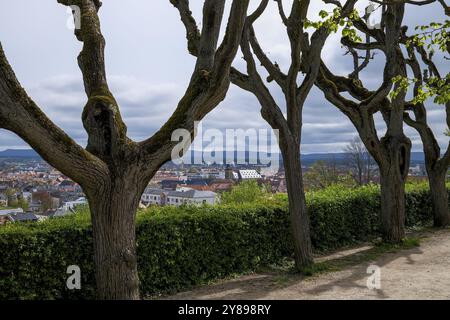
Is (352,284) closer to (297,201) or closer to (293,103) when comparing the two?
(297,201)

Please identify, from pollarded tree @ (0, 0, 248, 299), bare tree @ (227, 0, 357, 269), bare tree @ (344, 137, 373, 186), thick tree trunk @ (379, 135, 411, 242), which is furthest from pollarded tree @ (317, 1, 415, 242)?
bare tree @ (344, 137, 373, 186)

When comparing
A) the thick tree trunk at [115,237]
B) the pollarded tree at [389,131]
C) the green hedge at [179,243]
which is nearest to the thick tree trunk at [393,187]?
the pollarded tree at [389,131]

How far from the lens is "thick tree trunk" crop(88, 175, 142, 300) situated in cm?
633

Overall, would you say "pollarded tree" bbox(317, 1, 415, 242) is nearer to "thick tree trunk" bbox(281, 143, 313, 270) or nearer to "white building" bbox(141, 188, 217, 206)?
"thick tree trunk" bbox(281, 143, 313, 270)

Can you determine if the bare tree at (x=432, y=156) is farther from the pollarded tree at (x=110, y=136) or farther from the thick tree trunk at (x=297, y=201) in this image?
the pollarded tree at (x=110, y=136)

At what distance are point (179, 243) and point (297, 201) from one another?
3205 mm

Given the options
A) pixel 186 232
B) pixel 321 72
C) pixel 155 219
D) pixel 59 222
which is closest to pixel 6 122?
pixel 59 222

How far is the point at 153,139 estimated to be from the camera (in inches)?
265

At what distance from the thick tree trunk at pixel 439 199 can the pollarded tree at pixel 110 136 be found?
1372 centimetres

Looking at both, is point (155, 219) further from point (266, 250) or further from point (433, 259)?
point (433, 259)

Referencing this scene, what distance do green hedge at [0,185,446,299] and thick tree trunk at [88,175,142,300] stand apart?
1658 millimetres

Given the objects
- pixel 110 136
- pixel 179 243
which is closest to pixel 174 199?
pixel 179 243

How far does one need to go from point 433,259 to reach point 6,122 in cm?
1086

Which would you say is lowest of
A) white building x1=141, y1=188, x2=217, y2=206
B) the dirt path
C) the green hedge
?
the dirt path
